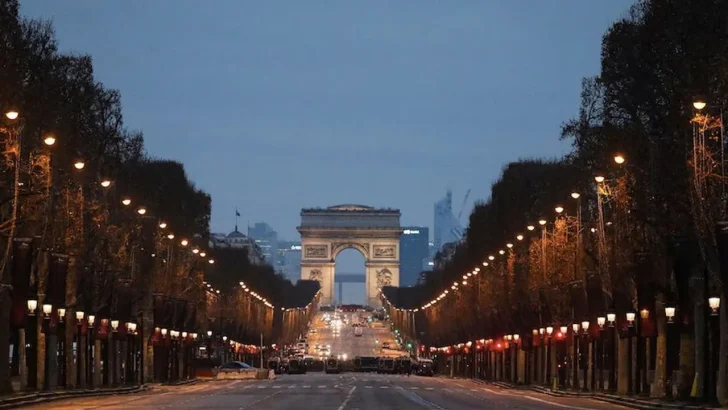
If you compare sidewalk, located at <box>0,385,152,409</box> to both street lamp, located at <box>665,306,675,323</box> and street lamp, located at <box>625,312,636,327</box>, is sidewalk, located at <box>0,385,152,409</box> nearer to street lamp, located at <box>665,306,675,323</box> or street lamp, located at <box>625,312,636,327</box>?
street lamp, located at <box>625,312,636,327</box>

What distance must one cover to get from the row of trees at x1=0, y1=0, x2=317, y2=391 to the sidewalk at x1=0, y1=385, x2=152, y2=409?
173cm

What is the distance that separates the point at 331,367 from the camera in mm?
170000

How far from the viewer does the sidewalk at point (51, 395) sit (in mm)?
57125

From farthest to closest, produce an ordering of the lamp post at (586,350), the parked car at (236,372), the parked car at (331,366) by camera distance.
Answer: the parked car at (331,366) < the parked car at (236,372) < the lamp post at (586,350)

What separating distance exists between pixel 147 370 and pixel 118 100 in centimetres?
2323

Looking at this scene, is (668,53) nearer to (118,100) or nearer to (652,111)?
(652,111)

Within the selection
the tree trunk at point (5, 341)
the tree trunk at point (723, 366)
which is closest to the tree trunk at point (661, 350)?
the tree trunk at point (723, 366)

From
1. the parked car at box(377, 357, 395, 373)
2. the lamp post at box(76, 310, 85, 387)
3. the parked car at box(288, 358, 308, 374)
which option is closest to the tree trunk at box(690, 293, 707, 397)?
the lamp post at box(76, 310, 85, 387)

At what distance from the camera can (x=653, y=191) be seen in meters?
59.8

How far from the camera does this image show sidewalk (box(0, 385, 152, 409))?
57.1 m

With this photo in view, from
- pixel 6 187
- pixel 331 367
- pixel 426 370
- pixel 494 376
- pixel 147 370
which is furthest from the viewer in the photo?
pixel 331 367

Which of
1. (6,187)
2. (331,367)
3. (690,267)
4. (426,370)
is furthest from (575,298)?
(331,367)

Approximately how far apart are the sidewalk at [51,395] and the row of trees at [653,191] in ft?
78.9

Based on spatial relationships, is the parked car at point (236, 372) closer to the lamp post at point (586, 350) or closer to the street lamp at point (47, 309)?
the lamp post at point (586, 350)
